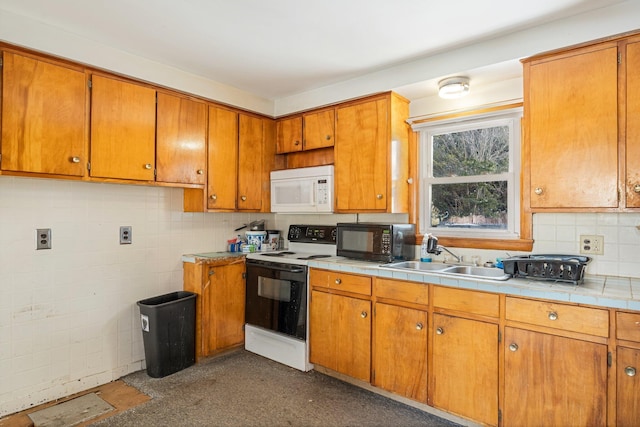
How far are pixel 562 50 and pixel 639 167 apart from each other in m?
0.78

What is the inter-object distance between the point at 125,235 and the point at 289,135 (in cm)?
173

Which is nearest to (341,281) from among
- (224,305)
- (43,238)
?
(224,305)

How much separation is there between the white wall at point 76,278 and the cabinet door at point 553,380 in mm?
2627

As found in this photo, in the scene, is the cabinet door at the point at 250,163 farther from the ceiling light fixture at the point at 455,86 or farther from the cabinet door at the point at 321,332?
the ceiling light fixture at the point at 455,86

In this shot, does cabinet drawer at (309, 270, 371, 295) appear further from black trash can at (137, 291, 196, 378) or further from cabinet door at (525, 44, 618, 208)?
cabinet door at (525, 44, 618, 208)

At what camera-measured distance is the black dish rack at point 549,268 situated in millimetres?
1910

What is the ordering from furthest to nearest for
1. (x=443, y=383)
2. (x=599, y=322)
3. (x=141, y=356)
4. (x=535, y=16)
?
(x=141, y=356) < (x=443, y=383) < (x=535, y=16) < (x=599, y=322)

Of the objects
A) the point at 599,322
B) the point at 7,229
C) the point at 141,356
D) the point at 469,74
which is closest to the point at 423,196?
the point at 469,74

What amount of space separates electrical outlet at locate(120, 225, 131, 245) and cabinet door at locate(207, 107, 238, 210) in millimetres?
652

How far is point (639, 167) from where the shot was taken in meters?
1.87

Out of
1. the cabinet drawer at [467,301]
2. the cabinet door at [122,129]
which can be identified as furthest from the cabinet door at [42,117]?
the cabinet drawer at [467,301]

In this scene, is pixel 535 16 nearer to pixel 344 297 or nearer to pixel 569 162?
pixel 569 162

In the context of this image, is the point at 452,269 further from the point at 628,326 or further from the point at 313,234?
the point at 313,234

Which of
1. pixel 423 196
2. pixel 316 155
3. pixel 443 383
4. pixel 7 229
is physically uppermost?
pixel 316 155
